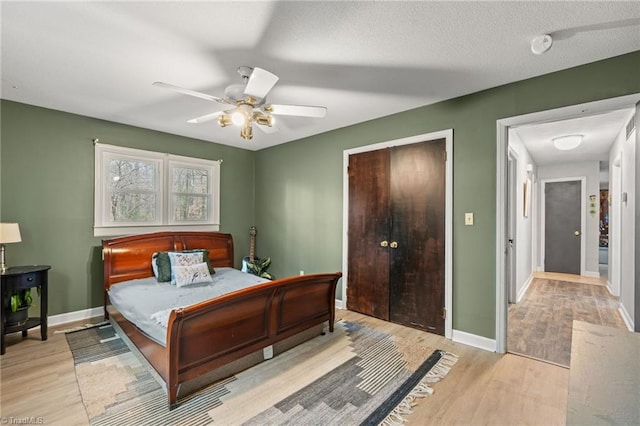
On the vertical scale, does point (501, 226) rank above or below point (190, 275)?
Result: above

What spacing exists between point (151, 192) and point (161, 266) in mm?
1225

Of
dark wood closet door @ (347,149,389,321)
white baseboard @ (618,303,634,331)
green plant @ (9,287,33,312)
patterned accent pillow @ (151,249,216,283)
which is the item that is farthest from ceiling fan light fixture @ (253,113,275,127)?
white baseboard @ (618,303,634,331)

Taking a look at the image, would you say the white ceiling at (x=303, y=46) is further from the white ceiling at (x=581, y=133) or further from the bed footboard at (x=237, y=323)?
the bed footboard at (x=237, y=323)

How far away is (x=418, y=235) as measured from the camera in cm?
337

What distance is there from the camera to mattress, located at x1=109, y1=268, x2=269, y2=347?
229 cm

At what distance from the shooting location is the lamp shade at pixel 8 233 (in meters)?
2.79

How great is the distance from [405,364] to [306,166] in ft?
10.1

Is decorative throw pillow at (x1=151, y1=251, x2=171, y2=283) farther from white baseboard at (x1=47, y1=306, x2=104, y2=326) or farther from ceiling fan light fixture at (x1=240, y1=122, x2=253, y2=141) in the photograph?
ceiling fan light fixture at (x1=240, y1=122, x2=253, y2=141)

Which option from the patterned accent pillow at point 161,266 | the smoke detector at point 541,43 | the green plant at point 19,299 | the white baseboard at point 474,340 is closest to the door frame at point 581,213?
the white baseboard at point 474,340

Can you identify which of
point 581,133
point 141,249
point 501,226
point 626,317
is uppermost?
point 581,133

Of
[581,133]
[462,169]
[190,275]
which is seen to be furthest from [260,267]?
[581,133]

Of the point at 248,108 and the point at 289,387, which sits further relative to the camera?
the point at 248,108

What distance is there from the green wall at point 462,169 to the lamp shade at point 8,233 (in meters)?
3.20

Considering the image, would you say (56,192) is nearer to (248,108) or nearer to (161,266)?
(161,266)
